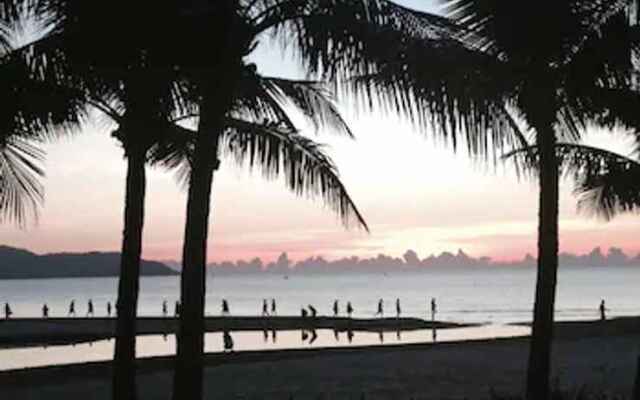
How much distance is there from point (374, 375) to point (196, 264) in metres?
14.4

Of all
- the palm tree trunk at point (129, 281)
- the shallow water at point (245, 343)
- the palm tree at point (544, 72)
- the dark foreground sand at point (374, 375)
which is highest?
the palm tree at point (544, 72)

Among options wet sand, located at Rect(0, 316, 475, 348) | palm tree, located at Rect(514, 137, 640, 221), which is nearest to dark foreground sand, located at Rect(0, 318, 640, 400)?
palm tree, located at Rect(514, 137, 640, 221)

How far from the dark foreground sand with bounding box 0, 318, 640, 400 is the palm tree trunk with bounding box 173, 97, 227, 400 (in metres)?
9.46

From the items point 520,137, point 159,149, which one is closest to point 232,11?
point 520,137

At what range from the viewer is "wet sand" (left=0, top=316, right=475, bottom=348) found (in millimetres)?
51219

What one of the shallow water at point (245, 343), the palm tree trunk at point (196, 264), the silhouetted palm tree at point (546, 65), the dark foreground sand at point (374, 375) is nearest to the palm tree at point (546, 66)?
the silhouetted palm tree at point (546, 65)

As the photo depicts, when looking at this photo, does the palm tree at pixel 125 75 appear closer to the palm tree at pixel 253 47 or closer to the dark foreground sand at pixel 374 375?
the palm tree at pixel 253 47

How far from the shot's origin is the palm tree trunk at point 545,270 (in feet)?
33.9

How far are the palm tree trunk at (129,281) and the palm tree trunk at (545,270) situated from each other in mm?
4634

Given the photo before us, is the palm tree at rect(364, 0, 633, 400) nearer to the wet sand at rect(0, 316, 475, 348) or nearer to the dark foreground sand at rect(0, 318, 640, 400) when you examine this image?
the dark foreground sand at rect(0, 318, 640, 400)

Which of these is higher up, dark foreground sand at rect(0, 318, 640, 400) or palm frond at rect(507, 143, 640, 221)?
palm frond at rect(507, 143, 640, 221)

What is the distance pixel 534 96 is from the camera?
10500 millimetres

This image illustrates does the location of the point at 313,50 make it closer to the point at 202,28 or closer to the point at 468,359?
the point at 202,28

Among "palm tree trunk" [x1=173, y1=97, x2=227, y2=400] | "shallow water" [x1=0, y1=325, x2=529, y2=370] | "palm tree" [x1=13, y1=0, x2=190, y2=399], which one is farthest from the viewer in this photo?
"shallow water" [x1=0, y1=325, x2=529, y2=370]
